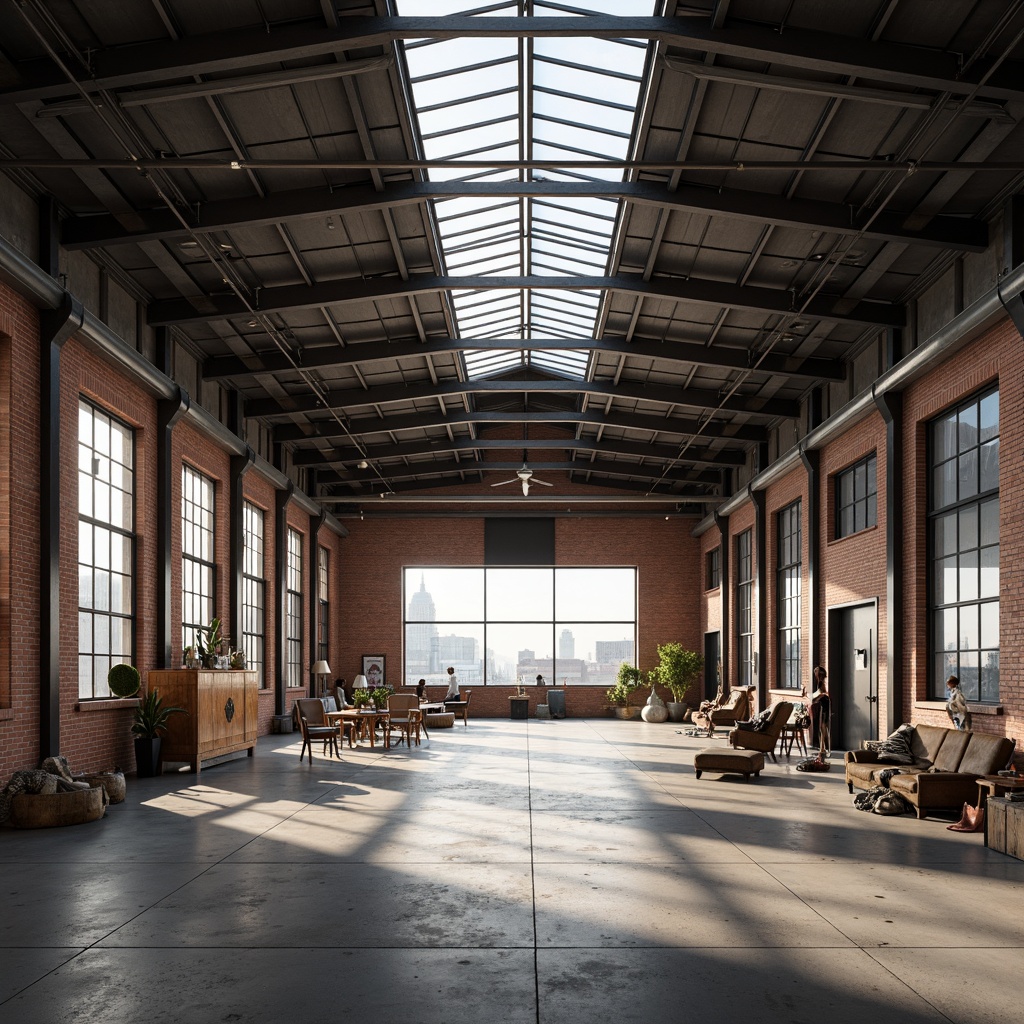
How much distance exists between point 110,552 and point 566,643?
17528 mm

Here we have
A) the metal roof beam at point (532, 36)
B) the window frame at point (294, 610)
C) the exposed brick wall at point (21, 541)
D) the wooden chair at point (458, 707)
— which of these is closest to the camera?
the metal roof beam at point (532, 36)

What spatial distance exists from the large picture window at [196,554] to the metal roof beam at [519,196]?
194 inches

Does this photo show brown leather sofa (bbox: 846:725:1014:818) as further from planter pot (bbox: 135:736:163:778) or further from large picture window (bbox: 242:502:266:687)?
large picture window (bbox: 242:502:266:687)

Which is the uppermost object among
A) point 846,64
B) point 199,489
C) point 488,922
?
point 846,64

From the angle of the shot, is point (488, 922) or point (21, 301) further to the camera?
point (21, 301)

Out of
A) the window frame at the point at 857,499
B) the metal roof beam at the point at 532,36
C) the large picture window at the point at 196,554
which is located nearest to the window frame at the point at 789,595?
the window frame at the point at 857,499

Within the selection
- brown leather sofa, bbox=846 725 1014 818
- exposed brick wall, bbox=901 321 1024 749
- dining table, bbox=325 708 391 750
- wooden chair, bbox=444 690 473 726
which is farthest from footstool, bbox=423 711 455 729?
brown leather sofa, bbox=846 725 1014 818

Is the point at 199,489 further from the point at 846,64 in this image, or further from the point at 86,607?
the point at 846,64

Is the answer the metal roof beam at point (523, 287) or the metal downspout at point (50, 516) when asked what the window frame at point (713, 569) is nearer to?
the metal roof beam at point (523, 287)

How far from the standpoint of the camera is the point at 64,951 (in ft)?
17.3

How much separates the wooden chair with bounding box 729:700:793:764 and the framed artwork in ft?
46.7

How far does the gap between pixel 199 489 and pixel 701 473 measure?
42.9 feet

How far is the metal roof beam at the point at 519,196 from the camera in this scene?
10719 mm

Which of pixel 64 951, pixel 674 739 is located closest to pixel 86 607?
pixel 64 951
